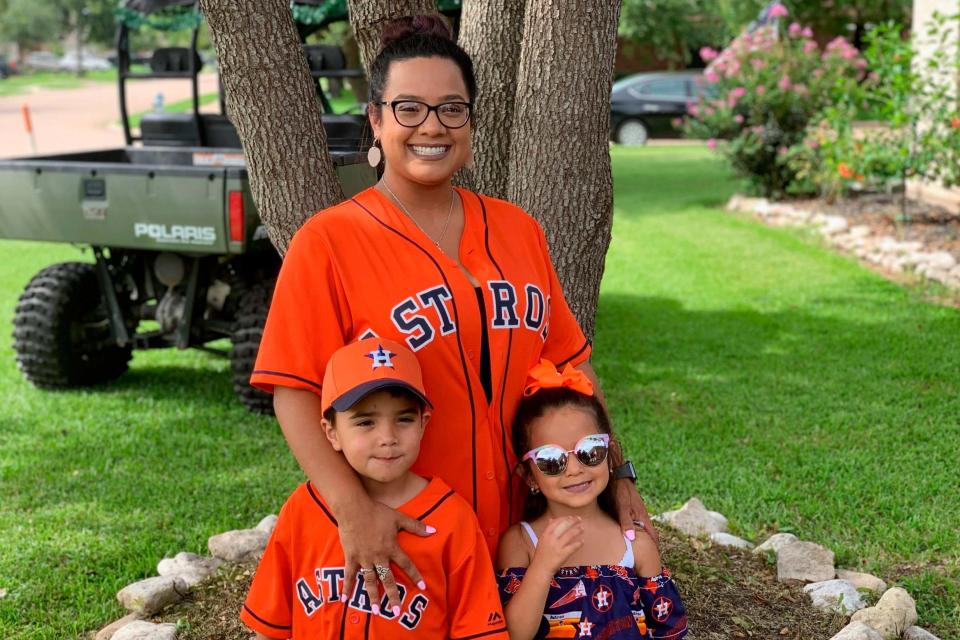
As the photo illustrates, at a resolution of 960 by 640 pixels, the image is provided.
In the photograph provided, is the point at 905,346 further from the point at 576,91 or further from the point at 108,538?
the point at 108,538

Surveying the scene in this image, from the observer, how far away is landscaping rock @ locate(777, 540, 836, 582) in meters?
3.63

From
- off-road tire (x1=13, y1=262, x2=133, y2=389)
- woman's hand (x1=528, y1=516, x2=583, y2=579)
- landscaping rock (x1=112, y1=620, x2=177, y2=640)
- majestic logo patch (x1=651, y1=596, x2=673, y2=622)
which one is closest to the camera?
woman's hand (x1=528, y1=516, x2=583, y2=579)

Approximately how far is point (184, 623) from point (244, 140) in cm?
152

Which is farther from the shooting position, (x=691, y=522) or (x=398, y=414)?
(x=691, y=522)

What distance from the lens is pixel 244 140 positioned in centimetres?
309

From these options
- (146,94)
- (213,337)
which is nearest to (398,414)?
(213,337)

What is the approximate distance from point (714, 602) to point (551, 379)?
1.43 m

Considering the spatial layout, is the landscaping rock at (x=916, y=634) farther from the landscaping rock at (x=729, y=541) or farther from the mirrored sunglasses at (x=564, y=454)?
the mirrored sunglasses at (x=564, y=454)

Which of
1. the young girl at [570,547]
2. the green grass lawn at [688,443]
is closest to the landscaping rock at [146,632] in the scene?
the green grass lawn at [688,443]

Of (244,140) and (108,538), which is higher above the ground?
(244,140)

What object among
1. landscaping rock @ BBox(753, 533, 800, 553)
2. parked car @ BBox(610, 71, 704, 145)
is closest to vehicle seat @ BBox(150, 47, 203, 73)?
landscaping rock @ BBox(753, 533, 800, 553)

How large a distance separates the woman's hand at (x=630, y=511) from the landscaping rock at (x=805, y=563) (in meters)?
1.31

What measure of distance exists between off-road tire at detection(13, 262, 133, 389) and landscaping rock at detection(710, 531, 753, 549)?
3903 mm

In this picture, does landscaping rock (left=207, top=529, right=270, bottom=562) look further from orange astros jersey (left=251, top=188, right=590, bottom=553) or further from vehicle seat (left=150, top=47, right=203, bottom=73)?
vehicle seat (left=150, top=47, right=203, bottom=73)
